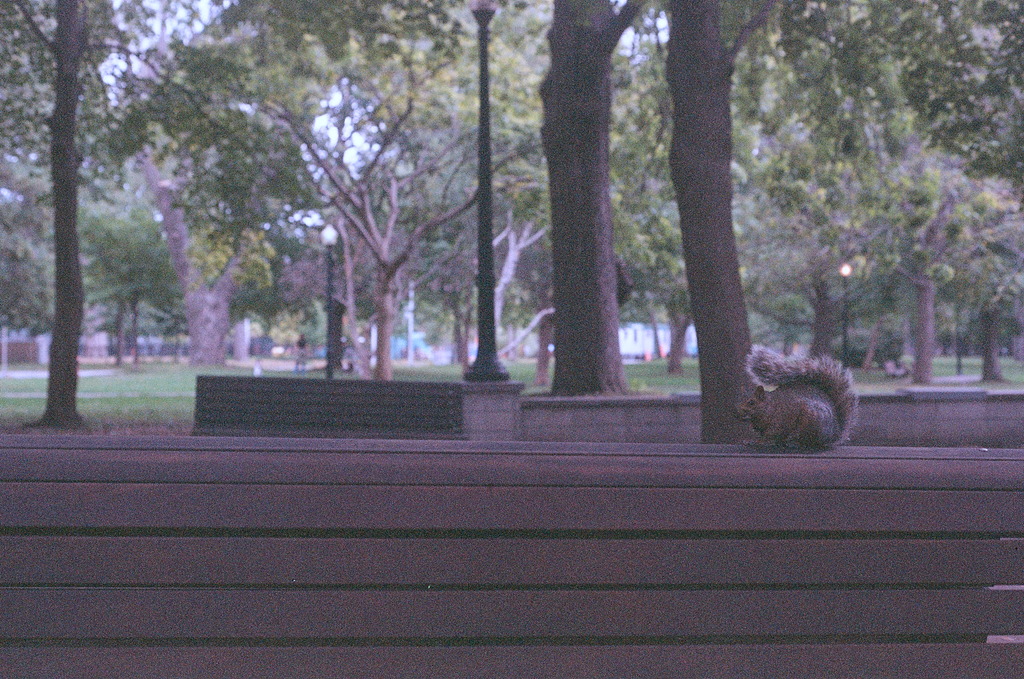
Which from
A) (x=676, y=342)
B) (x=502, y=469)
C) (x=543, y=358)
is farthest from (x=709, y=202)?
(x=676, y=342)

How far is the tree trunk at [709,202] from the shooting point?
9008 mm

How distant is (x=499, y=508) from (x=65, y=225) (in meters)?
14.0

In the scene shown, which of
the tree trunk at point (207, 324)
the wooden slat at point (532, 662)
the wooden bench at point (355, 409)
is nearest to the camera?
the wooden slat at point (532, 662)

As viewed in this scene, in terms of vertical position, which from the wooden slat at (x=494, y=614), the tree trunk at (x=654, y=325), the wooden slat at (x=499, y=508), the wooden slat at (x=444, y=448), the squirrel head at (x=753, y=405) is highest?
the tree trunk at (x=654, y=325)

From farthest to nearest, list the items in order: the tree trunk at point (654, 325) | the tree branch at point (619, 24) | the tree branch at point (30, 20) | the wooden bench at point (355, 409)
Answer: the tree trunk at point (654, 325) < the tree branch at point (30, 20) < the tree branch at point (619, 24) < the wooden bench at point (355, 409)

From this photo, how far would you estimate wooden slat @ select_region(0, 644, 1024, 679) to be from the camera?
269 centimetres

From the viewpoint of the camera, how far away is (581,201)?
1495cm

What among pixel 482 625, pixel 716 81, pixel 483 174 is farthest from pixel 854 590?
pixel 483 174

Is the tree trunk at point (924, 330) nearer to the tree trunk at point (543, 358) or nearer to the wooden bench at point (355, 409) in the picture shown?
the tree trunk at point (543, 358)

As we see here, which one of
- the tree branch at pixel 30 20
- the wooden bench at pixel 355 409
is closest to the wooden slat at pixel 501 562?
the wooden bench at pixel 355 409

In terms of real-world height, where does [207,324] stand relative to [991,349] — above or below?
above

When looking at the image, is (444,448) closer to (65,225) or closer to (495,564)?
(495,564)

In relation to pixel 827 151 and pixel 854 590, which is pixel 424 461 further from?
pixel 827 151

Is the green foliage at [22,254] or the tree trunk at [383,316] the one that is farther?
the green foliage at [22,254]
